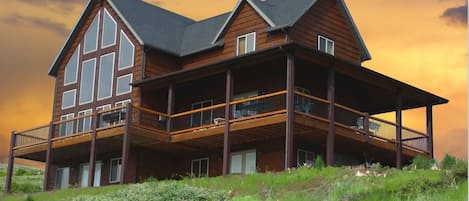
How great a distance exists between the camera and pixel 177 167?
41.7 m

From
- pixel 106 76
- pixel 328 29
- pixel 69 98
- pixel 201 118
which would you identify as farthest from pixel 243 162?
pixel 69 98

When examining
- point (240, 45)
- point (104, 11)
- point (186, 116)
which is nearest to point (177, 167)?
point (186, 116)

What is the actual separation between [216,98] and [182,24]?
302 inches

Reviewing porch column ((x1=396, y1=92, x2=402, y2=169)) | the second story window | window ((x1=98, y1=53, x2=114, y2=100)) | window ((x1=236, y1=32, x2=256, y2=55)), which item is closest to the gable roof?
window ((x1=236, y1=32, x2=256, y2=55))

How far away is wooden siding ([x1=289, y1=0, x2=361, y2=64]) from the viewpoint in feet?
129

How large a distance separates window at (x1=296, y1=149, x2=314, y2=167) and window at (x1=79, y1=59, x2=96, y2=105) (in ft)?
40.3

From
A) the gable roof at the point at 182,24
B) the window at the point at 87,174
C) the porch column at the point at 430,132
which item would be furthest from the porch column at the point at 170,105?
the porch column at the point at 430,132

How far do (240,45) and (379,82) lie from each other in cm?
653

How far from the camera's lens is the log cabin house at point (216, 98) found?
36312 mm

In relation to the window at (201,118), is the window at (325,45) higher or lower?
higher

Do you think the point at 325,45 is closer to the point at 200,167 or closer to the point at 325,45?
the point at 325,45

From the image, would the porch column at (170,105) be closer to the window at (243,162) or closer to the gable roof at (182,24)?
the window at (243,162)

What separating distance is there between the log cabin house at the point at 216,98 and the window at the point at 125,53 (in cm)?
8

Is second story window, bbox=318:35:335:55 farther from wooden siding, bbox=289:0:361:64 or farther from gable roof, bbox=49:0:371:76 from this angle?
gable roof, bbox=49:0:371:76
